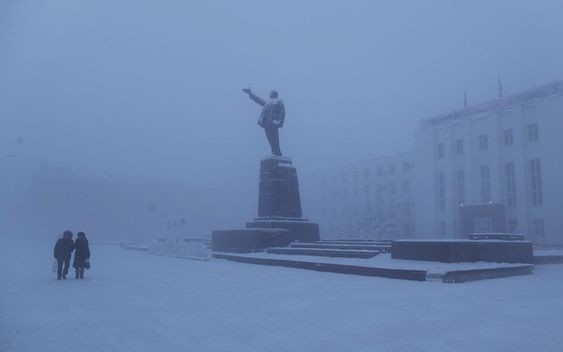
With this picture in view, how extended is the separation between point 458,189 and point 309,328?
3470 cm

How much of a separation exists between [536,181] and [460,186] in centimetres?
633

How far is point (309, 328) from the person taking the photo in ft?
17.4

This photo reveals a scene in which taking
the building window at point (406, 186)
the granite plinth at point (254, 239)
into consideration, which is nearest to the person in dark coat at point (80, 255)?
the granite plinth at point (254, 239)

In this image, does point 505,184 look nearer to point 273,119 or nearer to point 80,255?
point 273,119

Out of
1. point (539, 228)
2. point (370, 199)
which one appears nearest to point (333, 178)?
point (370, 199)

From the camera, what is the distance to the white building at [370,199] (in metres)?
46.0

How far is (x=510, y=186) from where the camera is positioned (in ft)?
109

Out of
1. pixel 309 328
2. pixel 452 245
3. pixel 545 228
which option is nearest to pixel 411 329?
pixel 309 328

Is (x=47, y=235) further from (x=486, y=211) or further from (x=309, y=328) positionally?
(x=309, y=328)

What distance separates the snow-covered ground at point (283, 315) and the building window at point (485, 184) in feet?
87.4

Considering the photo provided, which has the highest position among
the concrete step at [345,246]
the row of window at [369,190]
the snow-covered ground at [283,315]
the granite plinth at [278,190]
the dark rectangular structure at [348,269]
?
the row of window at [369,190]

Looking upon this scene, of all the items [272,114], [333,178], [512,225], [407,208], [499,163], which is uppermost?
[333,178]

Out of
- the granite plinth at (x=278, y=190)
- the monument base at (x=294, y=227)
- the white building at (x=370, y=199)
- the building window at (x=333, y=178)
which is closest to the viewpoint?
the monument base at (x=294, y=227)

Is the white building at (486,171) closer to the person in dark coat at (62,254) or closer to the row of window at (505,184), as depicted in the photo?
the row of window at (505,184)
